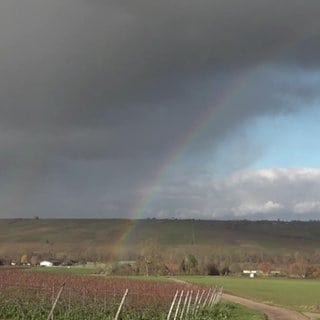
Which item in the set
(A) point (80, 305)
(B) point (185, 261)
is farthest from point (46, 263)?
(A) point (80, 305)

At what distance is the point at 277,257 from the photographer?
197375mm

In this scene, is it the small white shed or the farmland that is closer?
the farmland

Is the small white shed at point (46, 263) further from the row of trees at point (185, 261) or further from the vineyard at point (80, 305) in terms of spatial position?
the vineyard at point (80, 305)

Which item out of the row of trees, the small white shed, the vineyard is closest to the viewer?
the vineyard

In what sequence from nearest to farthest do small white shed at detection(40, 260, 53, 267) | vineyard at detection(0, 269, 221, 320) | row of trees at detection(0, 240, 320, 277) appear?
vineyard at detection(0, 269, 221, 320)
row of trees at detection(0, 240, 320, 277)
small white shed at detection(40, 260, 53, 267)

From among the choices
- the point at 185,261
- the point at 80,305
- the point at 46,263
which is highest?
the point at 80,305

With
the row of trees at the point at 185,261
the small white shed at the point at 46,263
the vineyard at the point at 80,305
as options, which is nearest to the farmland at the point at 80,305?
the vineyard at the point at 80,305

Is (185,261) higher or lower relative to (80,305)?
lower

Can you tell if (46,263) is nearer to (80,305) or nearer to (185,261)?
(185,261)

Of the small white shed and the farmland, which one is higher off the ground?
the farmland

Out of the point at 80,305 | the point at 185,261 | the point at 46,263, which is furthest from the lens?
the point at 46,263

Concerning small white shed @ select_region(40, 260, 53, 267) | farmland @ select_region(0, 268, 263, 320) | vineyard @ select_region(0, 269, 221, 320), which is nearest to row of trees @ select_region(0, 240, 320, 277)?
small white shed @ select_region(40, 260, 53, 267)

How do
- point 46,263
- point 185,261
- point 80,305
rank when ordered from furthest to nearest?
point 46,263 < point 185,261 < point 80,305

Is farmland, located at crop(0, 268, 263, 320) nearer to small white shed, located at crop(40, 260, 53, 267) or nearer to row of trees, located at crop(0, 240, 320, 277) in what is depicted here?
row of trees, located at crop(0, 240, 320, 277)
